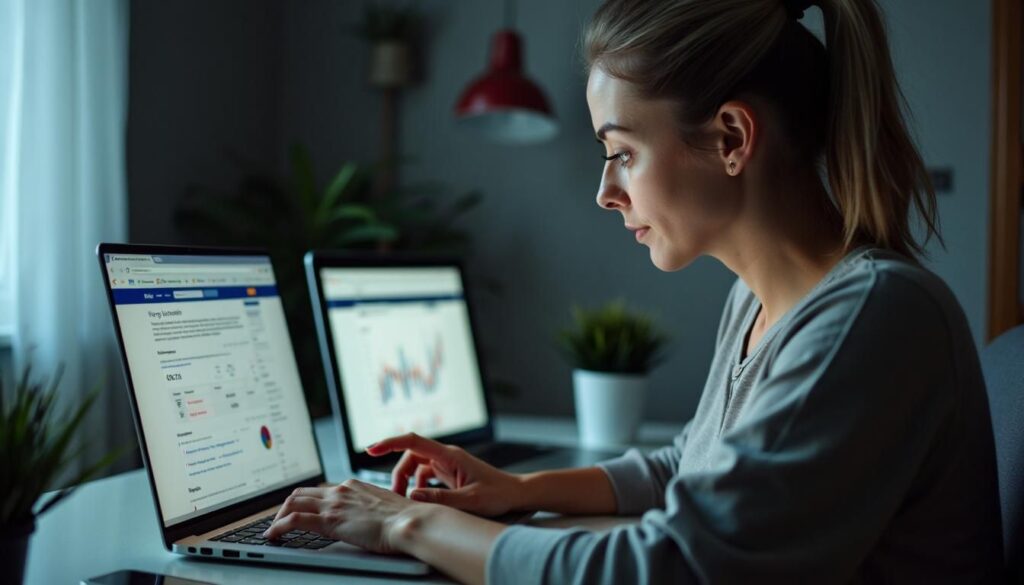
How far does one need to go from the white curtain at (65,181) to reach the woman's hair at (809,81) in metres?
1.86

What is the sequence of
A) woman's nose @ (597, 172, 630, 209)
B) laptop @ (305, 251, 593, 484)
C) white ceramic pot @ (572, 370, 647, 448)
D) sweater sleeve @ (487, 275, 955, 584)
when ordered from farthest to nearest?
white ceramic pot @ (572, 370, 647, 448)
laptop @ (305, 251, 593, 484)
woman's nose @ (597, 172, 630, 209)
sweater sleeve @ (487, 275, 955, 584)

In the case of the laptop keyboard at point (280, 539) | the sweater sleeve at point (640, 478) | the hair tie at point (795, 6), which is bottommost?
the sweater sleeve at point (640, 478)

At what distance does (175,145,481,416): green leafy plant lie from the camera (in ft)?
8.52

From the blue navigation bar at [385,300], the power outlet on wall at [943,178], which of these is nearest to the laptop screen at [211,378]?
the blue navigation bar at [385,300]

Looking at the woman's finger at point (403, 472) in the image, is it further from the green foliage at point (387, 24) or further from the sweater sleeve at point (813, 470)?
the green foliage at point (387, 24)

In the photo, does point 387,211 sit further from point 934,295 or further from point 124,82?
point 934,295

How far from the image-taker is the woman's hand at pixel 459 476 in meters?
1.04

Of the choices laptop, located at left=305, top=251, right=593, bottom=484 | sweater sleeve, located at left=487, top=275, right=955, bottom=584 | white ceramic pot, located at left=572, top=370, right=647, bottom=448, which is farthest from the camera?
white ceramic pot, located at left=572, top=370, right=647, bottom=448

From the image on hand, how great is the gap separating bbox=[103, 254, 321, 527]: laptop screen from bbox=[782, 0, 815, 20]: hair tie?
69 cm

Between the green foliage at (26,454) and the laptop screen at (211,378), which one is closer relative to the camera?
the green foliage at (26,454)

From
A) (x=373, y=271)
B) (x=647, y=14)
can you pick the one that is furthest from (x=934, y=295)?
(x=373, y=271)

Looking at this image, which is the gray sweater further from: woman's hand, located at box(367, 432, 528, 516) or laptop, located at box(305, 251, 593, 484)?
laptop, located at box(305, 251, 593, 484)

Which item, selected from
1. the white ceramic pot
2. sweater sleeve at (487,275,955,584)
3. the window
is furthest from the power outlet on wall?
the window

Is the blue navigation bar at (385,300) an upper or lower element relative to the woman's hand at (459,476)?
upper
